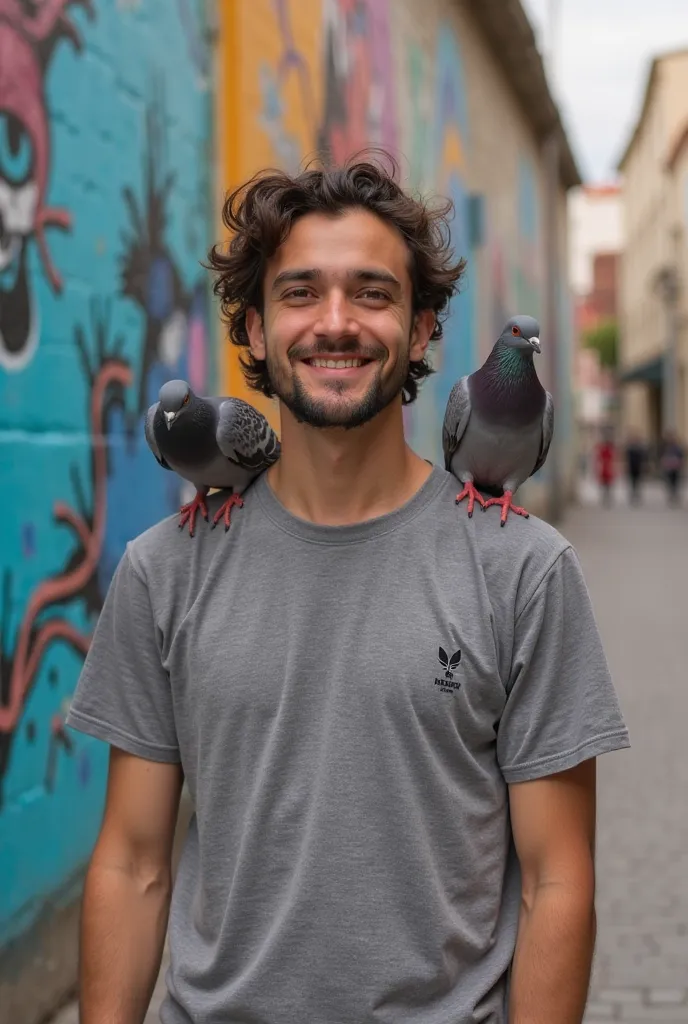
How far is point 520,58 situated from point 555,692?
17038mm

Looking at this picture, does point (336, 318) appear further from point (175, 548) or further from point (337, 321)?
point (175, 548)

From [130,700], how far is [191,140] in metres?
4.39

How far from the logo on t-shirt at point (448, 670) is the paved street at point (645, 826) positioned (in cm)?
276

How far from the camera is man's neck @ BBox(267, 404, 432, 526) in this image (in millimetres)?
2336

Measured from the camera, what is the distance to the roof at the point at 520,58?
1576cm

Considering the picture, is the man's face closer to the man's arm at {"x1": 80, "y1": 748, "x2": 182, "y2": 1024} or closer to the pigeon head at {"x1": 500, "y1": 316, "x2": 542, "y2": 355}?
the pigeon head at {"x1": 500, "y1": 316, "x2": 542, "y2": 355}

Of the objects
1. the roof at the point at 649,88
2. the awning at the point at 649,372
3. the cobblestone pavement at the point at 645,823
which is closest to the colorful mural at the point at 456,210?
the cobblestone pavement at the point at 645,823

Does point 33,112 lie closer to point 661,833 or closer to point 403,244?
point 403,244

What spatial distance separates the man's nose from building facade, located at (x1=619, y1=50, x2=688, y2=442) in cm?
3853

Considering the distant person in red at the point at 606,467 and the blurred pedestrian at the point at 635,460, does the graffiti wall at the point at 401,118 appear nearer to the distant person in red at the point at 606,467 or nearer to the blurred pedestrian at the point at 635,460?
the distant person in red at the point at 606,467

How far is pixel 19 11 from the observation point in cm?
437

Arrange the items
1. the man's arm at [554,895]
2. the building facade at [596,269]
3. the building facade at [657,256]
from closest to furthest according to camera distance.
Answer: the man's arm at [554,895]
the building facade at [657,256]
the building facade at [596,269]

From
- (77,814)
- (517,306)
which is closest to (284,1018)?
(77,814)


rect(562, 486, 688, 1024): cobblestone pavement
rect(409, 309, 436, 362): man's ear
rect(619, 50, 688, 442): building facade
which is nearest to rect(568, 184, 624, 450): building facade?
rect(619, 50, 688, 442): building facade
